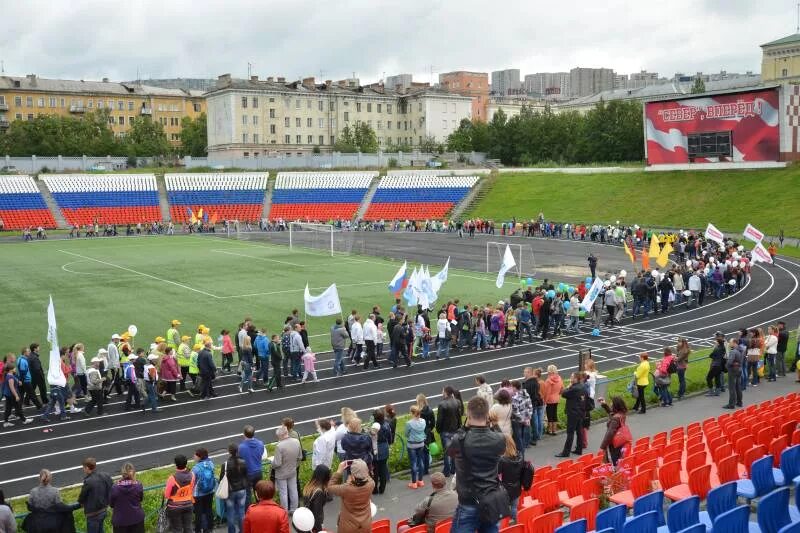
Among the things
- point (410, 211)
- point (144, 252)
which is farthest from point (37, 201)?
point (410, 211)

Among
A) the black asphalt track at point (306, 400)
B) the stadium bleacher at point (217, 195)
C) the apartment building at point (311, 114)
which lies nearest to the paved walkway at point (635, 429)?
the black asphalt track at point (306, 400)

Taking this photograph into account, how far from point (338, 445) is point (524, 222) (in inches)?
2319

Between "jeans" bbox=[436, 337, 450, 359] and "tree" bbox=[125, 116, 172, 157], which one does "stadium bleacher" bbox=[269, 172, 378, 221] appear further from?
"jeans" bbox=[436, 337, 450, 359]

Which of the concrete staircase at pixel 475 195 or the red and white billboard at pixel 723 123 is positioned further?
the concrete staircase at pixel 475 195

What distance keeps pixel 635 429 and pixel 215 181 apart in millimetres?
75942

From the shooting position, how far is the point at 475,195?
273ft

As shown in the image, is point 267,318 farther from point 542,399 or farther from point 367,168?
point 367,168

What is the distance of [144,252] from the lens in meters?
55.2

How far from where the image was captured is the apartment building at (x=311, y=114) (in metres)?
114

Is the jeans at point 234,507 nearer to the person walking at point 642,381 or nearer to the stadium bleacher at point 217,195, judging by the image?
the person walking at point 642,381

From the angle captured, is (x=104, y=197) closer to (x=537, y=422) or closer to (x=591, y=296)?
(x=591, y=296)

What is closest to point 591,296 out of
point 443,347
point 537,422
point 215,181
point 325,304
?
point 443,347

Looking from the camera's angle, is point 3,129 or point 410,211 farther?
point 3,129

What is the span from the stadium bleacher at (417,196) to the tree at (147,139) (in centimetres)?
5104
